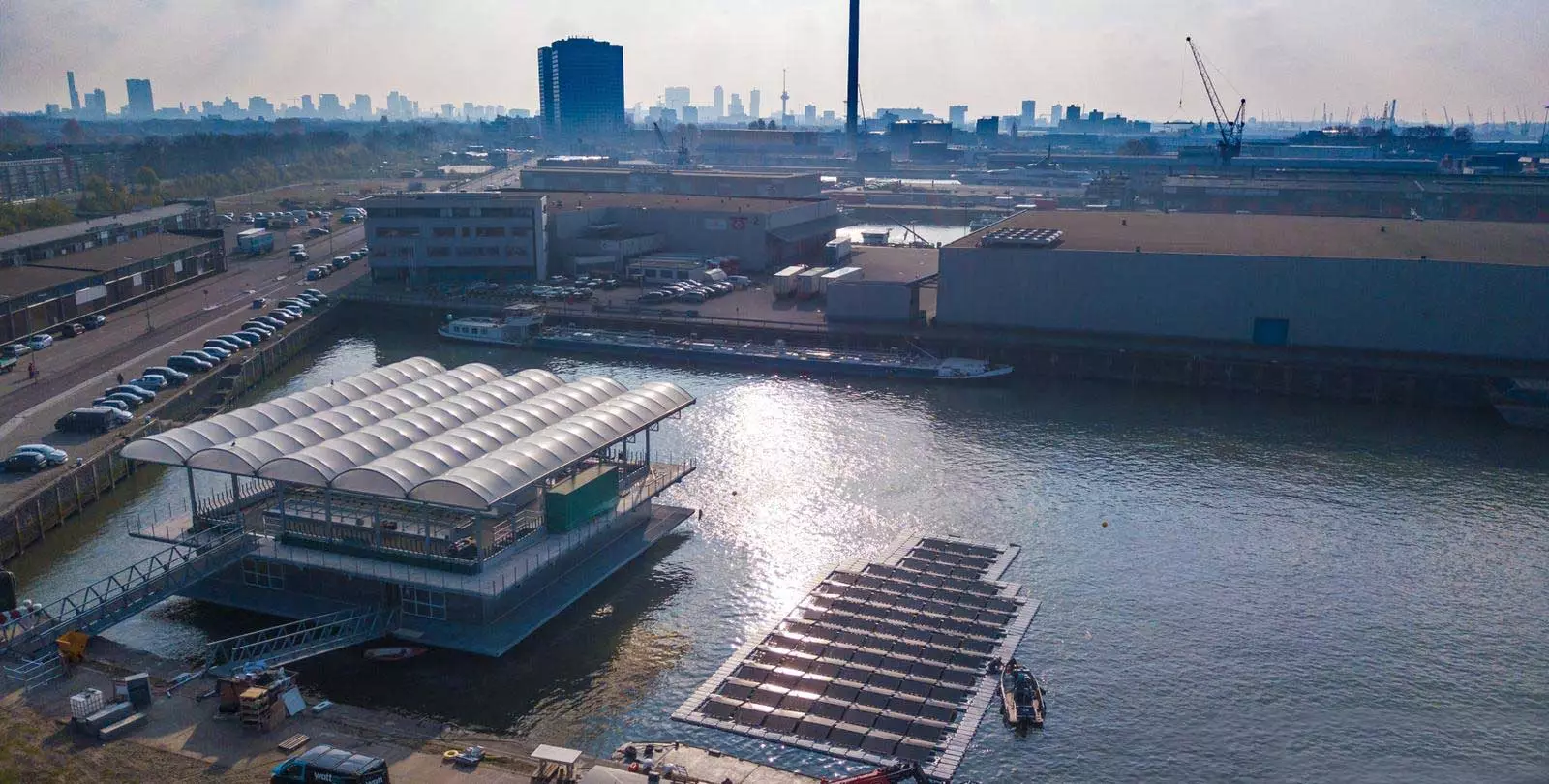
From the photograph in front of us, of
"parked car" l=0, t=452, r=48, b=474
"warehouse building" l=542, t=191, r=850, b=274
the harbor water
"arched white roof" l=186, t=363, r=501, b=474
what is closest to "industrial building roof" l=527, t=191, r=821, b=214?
"warehouse building" l=542, t=191, r=850, b=274

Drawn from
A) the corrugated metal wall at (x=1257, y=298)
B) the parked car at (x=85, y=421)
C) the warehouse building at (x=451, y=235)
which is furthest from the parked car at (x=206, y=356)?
the corrugated metal wall at (x=1257, y=298)

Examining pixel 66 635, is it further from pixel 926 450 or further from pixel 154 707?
pixel 926 450

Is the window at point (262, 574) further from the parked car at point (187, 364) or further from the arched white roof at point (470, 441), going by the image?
the parked car at point (187, 364)

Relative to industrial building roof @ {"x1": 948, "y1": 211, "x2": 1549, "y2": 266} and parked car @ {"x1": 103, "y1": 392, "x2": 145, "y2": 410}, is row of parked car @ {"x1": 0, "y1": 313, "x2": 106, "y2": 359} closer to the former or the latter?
parked car @ {"x1": 103, "y1": 392, "x2": 145, "y2": 410}

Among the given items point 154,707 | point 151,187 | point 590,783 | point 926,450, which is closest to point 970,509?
point 926,450

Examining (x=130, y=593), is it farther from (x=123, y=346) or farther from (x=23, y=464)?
(x=123, y=346)

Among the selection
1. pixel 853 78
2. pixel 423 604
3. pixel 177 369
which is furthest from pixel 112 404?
pixel 853 78
